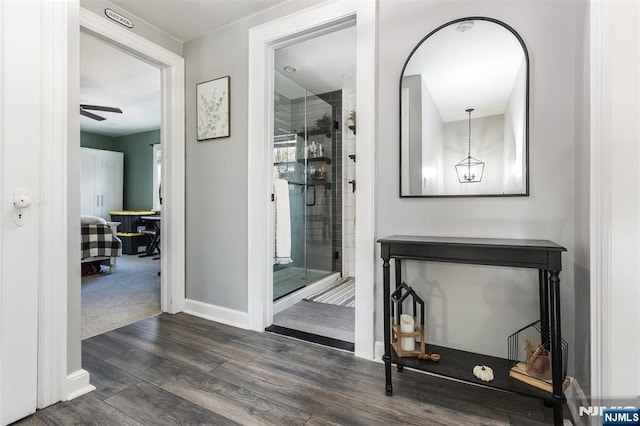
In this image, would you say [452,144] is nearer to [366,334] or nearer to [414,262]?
[414,262]

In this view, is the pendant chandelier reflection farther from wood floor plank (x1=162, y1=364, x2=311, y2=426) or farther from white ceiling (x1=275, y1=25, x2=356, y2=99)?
white ceiling (x1=275, y1=25, x2=356, y2=99)

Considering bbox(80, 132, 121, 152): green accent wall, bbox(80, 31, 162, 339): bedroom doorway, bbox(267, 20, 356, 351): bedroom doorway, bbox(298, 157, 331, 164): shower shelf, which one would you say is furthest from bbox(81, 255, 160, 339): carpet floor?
bbox(80, 132, 121, 152): green accent wall

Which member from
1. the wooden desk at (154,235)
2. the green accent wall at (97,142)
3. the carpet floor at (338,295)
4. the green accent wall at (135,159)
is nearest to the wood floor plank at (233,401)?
the carpet floor at (338,295)

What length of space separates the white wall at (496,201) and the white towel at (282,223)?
1.25 meters

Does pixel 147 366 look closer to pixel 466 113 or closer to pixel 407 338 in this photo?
pixel 407 338

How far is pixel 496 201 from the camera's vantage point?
1.60 metres

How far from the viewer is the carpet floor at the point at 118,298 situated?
98.8 inches

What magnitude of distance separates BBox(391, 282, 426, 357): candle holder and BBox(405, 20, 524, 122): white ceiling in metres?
1.04

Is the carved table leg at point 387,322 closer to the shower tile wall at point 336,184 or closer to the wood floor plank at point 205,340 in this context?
the wood floor plank at point 205,340

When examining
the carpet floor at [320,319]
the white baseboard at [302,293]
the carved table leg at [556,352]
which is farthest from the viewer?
the white baseboard at [302,293]

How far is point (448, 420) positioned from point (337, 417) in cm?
49

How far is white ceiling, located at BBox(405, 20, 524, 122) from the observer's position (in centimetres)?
159

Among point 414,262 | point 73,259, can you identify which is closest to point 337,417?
point 414,262

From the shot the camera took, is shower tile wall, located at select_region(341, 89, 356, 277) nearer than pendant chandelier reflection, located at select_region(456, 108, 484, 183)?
No
